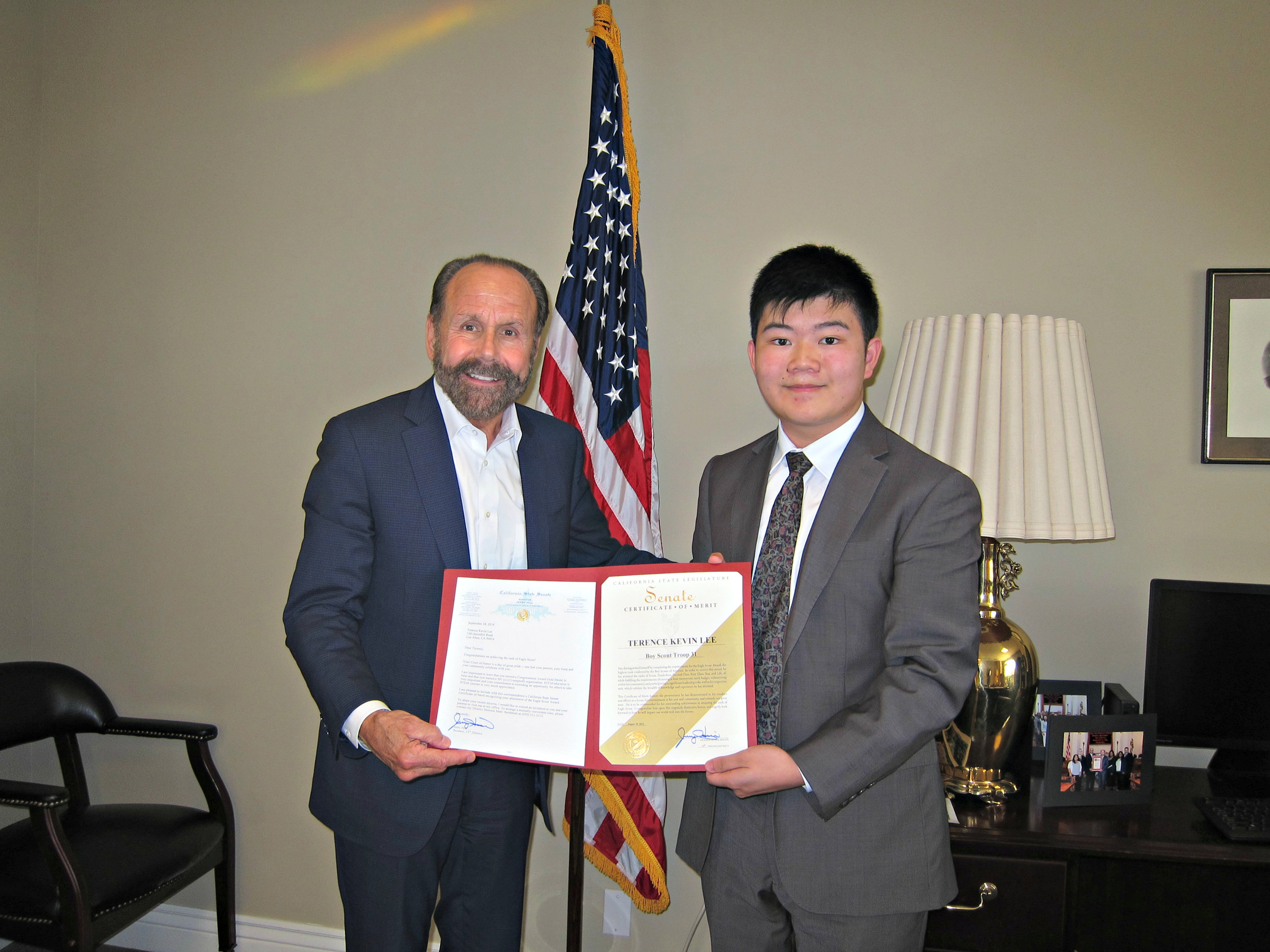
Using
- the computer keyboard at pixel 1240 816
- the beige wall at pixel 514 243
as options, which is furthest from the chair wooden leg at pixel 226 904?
the computer keyboard at pixel 1240 816

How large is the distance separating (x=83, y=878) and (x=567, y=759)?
1.64 m

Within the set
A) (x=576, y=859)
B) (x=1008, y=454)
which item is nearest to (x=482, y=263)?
(x=1008, y=454)

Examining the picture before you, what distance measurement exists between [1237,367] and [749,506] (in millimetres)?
1769

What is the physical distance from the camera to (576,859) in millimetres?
2219

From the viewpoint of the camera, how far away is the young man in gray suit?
145cm

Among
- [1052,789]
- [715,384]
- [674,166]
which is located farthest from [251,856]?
[674,166]

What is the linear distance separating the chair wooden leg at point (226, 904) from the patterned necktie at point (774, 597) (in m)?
2.07

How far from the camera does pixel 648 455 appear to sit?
2.56m

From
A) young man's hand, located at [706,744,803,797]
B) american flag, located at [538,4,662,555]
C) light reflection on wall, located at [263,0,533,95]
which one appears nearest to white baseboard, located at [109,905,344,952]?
american flag, located at [538,4,662,555]

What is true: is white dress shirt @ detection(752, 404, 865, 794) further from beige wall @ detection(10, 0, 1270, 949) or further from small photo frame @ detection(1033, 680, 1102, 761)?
small photo frame @ detection(1033, 680, 1102, 761)

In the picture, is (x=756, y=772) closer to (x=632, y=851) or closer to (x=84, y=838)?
(x=632, y=851)

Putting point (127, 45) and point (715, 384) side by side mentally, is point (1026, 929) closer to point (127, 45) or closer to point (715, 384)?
point (715, 384)

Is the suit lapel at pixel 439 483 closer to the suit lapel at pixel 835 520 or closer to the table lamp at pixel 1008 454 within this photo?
the suit lapel at pixel 835 520

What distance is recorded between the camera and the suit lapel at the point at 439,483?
1705 mm
